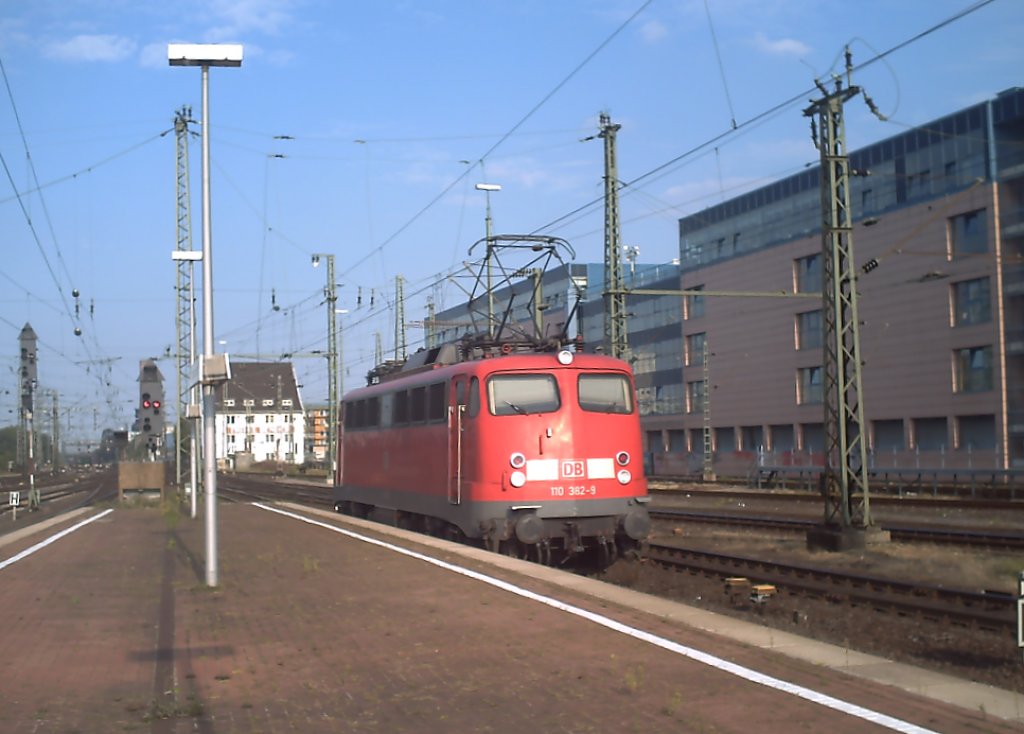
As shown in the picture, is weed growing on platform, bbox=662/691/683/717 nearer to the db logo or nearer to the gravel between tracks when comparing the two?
the gravel between tracks

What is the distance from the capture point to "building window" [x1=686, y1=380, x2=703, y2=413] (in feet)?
220

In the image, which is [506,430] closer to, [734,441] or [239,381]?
[734,441]

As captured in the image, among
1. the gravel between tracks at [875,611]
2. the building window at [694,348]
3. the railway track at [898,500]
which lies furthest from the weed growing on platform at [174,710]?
the building window at [694,348]

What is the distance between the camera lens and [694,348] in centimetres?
6825

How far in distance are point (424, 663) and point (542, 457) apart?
779cm

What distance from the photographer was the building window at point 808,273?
56406 millimetres

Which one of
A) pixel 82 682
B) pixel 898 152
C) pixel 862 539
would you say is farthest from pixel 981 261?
pixel 82 682

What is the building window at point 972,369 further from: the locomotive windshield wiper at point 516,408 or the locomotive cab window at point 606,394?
the locomotive windshield wiper at point 516,408

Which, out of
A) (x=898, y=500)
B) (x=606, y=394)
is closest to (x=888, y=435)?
(x=898, y=500)

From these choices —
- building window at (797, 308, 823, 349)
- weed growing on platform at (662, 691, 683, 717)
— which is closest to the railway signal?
weed growing on platform at (662, 691, 683, 717)

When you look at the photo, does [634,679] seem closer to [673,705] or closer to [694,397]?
[673,705]

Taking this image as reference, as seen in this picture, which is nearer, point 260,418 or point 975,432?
point 975,432

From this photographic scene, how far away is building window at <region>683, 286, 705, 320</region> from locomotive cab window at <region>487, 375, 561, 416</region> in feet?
169

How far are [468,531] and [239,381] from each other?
113055mm
